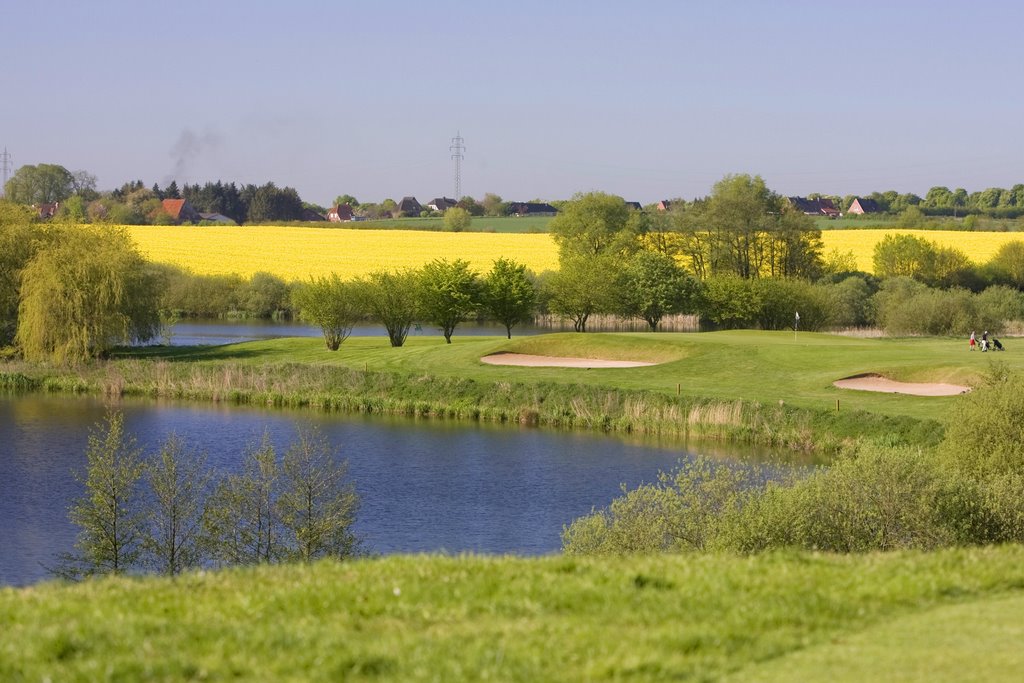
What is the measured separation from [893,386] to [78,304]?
114ft

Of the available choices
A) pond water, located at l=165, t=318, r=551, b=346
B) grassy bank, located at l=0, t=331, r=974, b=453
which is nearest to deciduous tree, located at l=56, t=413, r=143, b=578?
grassy bank, located at l=0, t=331, r=974, b=453

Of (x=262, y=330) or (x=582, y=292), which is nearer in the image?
(x=582, y=292)

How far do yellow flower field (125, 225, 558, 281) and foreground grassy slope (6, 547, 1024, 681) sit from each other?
80.7m

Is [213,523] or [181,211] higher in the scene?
[181,211]

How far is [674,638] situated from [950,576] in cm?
358

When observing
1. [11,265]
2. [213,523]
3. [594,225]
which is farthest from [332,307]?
[594,225]

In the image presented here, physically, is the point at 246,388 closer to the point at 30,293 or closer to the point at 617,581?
the point at 30,293

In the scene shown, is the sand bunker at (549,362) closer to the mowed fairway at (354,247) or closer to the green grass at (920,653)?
the green grass at (920,653)

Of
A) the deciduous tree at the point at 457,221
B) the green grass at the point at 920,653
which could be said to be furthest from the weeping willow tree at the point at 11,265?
the deciduous tree at the point at 457,221

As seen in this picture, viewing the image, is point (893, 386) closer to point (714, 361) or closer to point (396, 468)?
point (714, 361)

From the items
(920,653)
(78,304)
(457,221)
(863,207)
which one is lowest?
(920,653)

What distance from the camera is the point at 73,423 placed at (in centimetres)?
4288

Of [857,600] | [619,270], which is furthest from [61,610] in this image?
[619,270]

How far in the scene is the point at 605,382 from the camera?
46.6 metres
